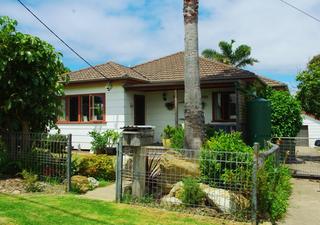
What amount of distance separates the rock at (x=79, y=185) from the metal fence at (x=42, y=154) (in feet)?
0.59

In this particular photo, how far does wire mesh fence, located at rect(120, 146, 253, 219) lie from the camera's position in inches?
281

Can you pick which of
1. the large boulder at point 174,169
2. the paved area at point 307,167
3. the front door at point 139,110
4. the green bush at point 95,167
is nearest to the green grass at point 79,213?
the large boulder at point 174,169

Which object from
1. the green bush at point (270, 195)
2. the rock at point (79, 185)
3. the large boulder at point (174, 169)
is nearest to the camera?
the green bush at point (270, 195)

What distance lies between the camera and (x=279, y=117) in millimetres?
17031

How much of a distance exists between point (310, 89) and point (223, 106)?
14.8 ft

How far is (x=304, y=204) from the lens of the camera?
8609mm

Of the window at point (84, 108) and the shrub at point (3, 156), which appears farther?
the window at point (84, 108)

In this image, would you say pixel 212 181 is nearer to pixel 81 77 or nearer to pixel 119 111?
pixel 119 111

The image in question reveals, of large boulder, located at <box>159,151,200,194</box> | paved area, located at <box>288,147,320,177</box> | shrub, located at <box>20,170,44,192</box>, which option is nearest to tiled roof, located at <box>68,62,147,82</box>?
paved area, located at <box>288,147,320,177</box>

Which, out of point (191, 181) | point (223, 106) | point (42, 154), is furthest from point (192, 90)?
Answer: point (223, 106)

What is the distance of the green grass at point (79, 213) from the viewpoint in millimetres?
6590

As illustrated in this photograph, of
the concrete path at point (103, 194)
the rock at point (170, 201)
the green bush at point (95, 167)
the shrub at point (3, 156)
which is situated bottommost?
the concrete path at point (103, 194)

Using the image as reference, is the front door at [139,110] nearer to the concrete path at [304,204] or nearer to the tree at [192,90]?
the tree at [192,90]

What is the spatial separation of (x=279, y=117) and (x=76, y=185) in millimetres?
10749
